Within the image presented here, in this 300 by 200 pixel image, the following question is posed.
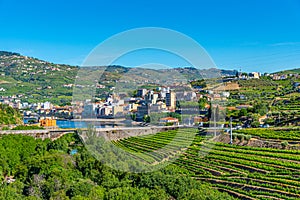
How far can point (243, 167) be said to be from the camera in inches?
438

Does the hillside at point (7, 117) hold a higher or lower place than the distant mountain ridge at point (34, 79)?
lower

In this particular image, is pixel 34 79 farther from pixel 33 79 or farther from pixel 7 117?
pixel 7 117

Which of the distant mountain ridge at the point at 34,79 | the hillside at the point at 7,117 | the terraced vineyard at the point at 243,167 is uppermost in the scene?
the distant mountain ridge at the point at 34,79

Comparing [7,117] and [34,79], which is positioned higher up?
[34,79]

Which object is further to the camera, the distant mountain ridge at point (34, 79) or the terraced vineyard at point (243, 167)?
the distant mountain ridge at point (34, 79)

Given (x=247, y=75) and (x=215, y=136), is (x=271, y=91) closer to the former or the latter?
(x=247, y=75)

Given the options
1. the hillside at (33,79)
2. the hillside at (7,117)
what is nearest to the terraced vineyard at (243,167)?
the hillside at (7,117)

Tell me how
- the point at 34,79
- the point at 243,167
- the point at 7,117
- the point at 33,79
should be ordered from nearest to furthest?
the point at 243,167 → the point at 7,117 → the point at 34,79 → the point at 33,79

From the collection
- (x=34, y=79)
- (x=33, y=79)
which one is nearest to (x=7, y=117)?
(x=34, y=79)

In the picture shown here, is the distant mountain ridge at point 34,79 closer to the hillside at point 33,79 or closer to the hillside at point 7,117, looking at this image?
the hillside at point 33,79

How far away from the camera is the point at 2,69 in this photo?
75.8 meters

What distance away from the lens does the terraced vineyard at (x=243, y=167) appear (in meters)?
8.88

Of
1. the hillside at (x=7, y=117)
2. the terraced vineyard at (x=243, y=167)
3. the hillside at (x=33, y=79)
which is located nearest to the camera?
the terraced vineyard at (x=243, y=167)

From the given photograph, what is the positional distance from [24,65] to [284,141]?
75.2m
